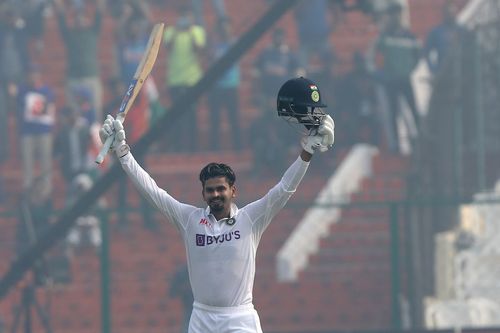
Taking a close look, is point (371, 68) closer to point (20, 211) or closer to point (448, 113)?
point (448, 113)

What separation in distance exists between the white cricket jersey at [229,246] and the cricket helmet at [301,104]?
22cm

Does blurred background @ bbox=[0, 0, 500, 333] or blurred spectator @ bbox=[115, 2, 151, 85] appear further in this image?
blurred spectator @ bbox=[115, 2, 151, 85]

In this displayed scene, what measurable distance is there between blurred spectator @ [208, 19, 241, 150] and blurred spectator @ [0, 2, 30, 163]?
7.30 ft

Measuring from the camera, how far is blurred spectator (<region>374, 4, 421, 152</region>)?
55.8ft

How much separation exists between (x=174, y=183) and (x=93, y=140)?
147 centimetres

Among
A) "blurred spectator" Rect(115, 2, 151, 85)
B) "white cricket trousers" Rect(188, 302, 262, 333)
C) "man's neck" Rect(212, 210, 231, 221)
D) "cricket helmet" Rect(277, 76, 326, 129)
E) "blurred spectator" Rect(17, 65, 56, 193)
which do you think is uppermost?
"blurred spectator" Rect(115, 2, 151, 85)

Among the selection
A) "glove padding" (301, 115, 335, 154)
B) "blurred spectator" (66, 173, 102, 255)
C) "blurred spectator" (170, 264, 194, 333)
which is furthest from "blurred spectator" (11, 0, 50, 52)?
"glove padding" (301, 115, 335, 154)

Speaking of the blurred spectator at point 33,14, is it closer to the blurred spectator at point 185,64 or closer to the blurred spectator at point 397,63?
the blurred spectator at point 185,64

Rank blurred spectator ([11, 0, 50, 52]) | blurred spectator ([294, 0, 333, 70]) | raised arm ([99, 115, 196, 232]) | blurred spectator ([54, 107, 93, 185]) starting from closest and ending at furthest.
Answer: raised arm ([99, 115, 196, 232]), blurred spectator ([54, 107, 93, 185]), blurred spectator ([294, 0, 333, 70]), blurred spectator ([11, 0, 50, 52])

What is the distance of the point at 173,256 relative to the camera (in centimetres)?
1620

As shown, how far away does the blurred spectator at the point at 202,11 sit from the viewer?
18391 millimetres

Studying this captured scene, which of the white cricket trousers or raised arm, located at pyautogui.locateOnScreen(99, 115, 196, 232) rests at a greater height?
raised arm, located at pyautogui.locateOnScreen(99, 115, 196, 232)

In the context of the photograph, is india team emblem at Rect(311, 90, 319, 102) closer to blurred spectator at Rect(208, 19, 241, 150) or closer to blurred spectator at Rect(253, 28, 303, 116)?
blurred spectator at Rect(253, 28, 303, 116)

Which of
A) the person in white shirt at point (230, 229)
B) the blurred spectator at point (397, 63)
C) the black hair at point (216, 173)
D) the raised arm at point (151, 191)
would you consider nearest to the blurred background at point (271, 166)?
the blurred spectator at point (397, 63)
